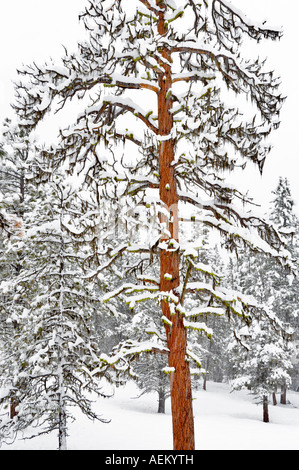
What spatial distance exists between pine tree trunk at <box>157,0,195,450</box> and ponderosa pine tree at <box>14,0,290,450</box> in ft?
0.05

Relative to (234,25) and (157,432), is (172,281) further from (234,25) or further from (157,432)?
(157,432)

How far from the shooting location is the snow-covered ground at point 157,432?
533 inches

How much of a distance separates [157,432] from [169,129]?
1557cm

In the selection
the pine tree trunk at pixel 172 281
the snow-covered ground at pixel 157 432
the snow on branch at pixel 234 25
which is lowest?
the snow-covered ground at pixel 157 432

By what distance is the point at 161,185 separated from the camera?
543 cm

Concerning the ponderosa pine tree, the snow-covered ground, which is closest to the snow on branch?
the ponderosa pine tree

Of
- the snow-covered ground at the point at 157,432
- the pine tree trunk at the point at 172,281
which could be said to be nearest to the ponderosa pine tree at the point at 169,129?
the pine tree trunk at the point at 172,281

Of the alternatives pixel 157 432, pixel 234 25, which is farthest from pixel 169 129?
pixel 157 432

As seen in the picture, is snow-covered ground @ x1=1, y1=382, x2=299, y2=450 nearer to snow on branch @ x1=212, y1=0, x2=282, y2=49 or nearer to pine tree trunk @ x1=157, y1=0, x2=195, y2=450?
pine tree trunk @ x1=157, y1=0, x2=195, y2=450

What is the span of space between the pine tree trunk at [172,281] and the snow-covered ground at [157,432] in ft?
32.7

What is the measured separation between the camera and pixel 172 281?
5012mm

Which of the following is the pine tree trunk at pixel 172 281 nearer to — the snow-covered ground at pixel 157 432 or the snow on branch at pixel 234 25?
the snow on branch at pixel 234 25

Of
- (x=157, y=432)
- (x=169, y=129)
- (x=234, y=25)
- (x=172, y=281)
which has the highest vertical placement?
(x=234, y=25)
